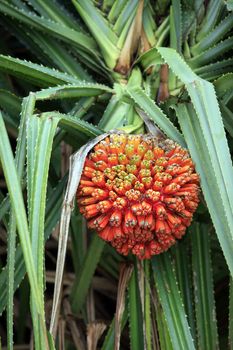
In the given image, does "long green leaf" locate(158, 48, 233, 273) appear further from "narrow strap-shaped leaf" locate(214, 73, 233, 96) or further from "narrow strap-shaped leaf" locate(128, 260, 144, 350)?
"narrow strap-shaped leaf" locate(128, 260, 144, 350)

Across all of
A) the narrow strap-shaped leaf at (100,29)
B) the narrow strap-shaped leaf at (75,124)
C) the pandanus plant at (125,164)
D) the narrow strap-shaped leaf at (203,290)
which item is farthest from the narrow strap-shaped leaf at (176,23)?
the narrow strap-shaped leaf at (203,290)

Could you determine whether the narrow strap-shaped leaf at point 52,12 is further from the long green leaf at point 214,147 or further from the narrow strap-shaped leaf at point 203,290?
the narrow strap-shaped leaf at point 203,290

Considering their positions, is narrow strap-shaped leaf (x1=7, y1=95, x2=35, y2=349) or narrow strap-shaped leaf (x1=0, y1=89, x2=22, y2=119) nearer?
narrow strap-shaped leaf (x1=7, y1=95, x2=35, y2=349)

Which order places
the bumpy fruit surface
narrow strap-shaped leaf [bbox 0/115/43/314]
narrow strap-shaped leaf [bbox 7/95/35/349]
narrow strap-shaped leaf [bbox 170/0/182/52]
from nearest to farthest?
narrow strap-shaped leaf [bbox 0/115/43/314] < narrow strap-shaped leaf [bbox 7/95/35/349] < the bumpy fruit surface < narrow strap-shaped leaf [bbox 170/0/182/52]

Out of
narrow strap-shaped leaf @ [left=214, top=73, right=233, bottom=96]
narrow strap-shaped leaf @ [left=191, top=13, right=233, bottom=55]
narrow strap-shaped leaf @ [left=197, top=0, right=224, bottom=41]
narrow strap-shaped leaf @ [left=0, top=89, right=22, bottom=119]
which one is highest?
narrow strap-shaped leaf @ [left=197, top=0, right=224, bottom=41]

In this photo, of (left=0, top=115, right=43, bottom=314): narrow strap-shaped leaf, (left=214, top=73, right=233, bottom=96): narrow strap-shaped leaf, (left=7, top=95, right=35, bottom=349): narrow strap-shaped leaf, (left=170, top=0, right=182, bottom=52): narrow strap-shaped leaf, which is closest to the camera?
(left=0, top=115, right=43, bottom=314): narrow strap-shaped leaf

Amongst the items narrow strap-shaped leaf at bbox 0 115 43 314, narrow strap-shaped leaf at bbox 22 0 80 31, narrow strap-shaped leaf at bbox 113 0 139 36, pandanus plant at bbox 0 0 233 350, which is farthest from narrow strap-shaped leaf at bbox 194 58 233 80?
narrow strap-shaped leaf at bbox 0 115 43 314

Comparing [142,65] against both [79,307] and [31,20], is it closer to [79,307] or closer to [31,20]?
[31,20]

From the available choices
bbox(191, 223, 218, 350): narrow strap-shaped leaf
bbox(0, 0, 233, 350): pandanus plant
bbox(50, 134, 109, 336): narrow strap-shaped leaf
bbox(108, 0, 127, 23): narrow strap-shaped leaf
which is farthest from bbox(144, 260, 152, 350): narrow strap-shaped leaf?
bbox(108, 0, 127, 23): narrow strap-shaped leaf

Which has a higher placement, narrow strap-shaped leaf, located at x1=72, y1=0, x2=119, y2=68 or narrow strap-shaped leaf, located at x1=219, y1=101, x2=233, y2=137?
narrow strap-shaped leaf, located at x1=72, y1=0, x2=119, y2=68
